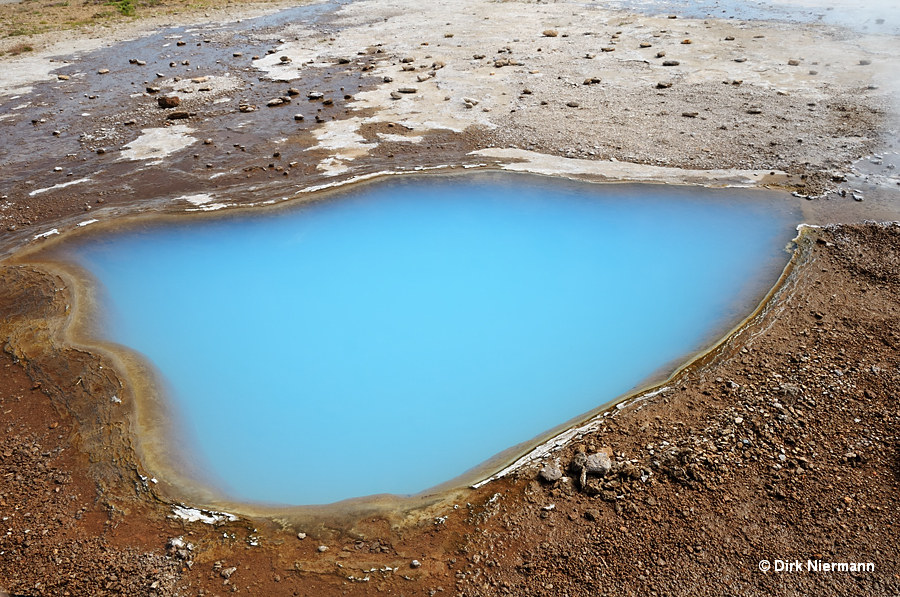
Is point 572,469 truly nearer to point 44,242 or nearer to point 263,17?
→ point 44,242

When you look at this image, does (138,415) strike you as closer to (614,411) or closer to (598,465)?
(598,465)

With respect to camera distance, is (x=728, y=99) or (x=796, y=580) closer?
(x=796, y=580)

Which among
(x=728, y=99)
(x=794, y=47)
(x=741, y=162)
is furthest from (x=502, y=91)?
(x=794, y=47)

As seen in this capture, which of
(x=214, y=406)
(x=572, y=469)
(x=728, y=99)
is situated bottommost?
(x=214, y=406)

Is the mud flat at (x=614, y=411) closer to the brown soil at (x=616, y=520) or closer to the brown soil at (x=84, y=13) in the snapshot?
the brown soil at (x=616, y=520)

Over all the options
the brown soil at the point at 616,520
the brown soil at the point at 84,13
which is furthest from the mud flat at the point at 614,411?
the brown soil at the point at 84,13

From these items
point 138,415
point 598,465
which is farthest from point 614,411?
point 138,415
